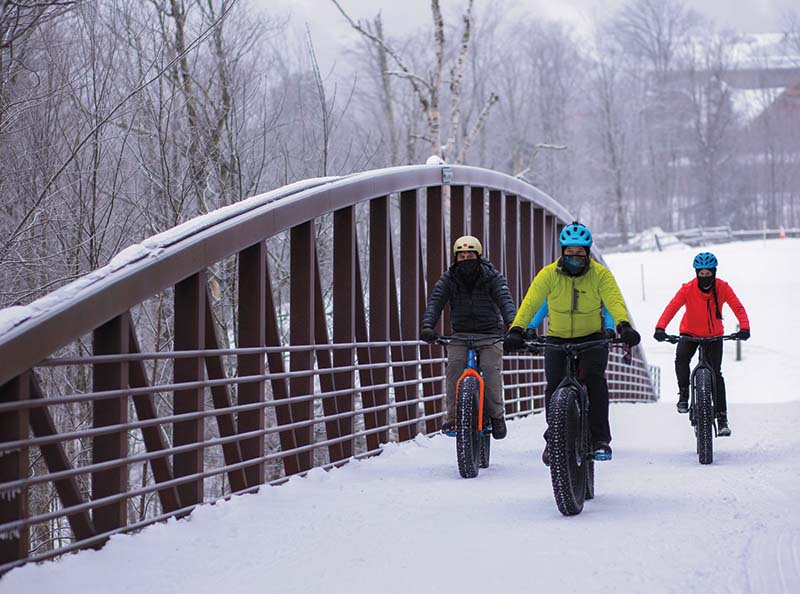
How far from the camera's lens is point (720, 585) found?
484cm

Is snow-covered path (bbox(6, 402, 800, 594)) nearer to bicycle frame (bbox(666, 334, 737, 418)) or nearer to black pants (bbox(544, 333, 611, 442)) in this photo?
black pants (bbox(544, 333, 611, 442))

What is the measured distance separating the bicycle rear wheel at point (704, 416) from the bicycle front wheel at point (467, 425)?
1.77 metres

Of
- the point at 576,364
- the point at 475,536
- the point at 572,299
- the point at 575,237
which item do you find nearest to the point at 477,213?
the point at 572,299

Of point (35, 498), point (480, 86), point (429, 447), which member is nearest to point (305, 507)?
point (429, 447)

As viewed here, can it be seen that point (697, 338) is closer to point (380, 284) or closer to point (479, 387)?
point (479, 387)

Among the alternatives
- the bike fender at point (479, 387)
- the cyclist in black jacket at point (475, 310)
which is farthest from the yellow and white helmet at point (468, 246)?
the bike fender at point (479, 387)

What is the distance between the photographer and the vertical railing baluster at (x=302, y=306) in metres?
8.82

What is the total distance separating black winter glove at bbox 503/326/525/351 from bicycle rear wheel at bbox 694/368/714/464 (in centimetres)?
253

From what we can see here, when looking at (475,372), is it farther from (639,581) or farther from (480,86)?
(480,86)

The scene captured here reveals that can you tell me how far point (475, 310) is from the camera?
29.2 ft

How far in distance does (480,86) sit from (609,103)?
1356 centimetres

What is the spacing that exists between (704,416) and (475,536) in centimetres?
364

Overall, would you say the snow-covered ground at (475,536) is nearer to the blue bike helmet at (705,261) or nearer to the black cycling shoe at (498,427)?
the black cycling shoe at (498,427)

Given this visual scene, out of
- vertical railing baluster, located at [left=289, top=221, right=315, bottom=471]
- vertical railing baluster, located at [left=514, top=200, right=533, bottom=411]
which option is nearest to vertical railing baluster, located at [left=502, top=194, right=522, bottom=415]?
vertical railing baluster, located at [left=514, top=200, right=533, bottom=411]
